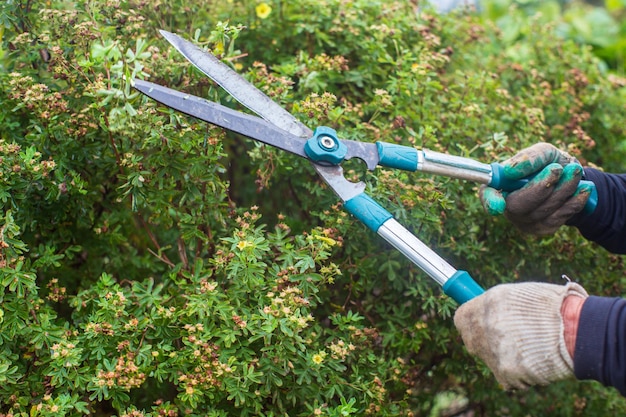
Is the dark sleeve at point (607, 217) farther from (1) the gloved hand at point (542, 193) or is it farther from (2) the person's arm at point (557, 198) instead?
(1) the gloved hand at point (542, 193)

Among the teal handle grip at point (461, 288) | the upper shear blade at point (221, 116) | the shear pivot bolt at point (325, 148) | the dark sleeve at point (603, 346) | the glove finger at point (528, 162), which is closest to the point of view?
the dark sleeve at point (603, 346)

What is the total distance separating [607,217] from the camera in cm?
269

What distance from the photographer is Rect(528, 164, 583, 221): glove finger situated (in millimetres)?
2553

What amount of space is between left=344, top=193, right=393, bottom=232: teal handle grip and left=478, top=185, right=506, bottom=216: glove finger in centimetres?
42

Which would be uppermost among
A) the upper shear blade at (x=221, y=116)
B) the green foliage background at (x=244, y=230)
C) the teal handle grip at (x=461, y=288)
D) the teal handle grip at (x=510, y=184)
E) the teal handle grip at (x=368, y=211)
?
the upper shear blade at (x=221, y=116)

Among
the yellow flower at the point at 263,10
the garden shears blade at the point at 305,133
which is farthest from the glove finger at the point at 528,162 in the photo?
the yellow flower at the point at 263,10

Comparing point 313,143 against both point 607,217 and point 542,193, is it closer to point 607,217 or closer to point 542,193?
point 542,193

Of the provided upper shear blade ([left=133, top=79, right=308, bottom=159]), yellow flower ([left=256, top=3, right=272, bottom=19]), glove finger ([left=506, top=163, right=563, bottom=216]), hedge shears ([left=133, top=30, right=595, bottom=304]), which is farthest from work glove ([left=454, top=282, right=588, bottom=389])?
yellow flower ([left=256, top=3, right=272, bottom=19])

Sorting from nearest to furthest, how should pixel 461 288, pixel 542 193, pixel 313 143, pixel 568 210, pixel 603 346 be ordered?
pixel 603 346, pixel 461 288, pixel 313 143, pixel 542 193, pixel 568 210

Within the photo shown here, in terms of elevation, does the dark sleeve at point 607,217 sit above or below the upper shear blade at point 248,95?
below

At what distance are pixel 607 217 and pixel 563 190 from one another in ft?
0.88

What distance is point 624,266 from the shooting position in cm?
320

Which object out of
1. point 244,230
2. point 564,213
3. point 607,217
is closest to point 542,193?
point 564,213

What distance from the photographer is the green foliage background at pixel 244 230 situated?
226 centimetres
